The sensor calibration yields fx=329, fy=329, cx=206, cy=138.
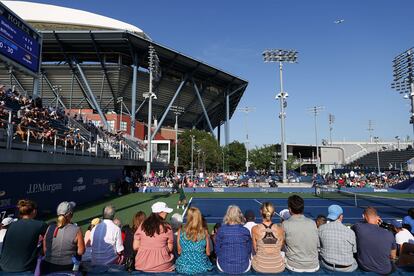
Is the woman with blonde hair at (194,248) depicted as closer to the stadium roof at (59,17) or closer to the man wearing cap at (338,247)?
the man wearing cap at (338,247)

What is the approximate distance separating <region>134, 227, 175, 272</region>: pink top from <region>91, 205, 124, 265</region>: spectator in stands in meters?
1.00

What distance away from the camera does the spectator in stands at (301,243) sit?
4547 millimetres

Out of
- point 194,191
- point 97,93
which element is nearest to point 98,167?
point 194,191

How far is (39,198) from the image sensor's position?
49.1ft

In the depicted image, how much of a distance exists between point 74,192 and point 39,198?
15.1 ft

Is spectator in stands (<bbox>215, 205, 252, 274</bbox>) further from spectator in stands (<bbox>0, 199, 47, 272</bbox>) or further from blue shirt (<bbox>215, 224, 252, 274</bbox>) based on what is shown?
spectator in stands (<bbox>0, 199, 47, 272</bbox>)

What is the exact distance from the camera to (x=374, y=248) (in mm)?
4578

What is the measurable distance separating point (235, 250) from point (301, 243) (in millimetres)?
923

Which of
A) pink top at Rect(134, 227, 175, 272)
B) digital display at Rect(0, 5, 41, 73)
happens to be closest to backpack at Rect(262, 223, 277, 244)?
pink top at Rect(134, 227, 175, 272)

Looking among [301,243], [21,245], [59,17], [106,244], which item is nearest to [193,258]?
[301,243]

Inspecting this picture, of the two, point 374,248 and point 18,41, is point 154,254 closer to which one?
point 374,248

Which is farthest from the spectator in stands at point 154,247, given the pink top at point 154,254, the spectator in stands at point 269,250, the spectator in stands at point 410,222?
the spectator in stands at point 410,222

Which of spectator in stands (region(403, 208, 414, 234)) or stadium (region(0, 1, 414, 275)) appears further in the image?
spectator in stands (region(403, 208, 414, 234))

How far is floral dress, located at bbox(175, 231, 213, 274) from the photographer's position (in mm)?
4555
